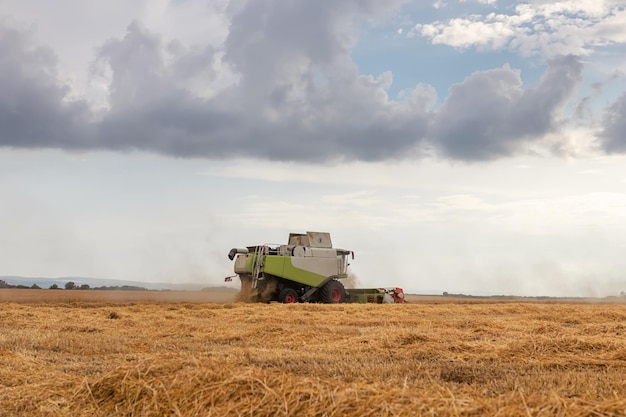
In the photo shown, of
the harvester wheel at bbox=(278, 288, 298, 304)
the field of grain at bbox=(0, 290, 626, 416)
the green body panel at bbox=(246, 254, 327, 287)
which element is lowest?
the field of grain at bbox=(0, 290, 626, 416)

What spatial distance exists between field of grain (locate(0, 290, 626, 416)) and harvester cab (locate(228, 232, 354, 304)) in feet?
34.3

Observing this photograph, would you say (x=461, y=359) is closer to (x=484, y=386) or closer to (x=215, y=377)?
(x=484, y=386)

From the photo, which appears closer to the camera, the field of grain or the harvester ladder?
the field of grain

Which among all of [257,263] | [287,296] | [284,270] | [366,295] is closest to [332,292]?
[366,295]

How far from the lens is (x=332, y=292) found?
27.5 meters

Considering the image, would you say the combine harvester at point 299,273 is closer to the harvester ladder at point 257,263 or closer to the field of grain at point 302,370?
the harvester ladder at point 257,263

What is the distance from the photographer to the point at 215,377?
17.5 feet

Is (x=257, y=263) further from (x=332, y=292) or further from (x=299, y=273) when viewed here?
(x=332, y=292)

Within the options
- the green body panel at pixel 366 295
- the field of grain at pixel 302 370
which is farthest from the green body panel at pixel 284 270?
the field of grain at pixel 302 370

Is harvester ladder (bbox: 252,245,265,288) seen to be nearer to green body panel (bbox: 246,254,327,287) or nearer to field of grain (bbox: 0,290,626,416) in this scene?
green body panel (bbox: 246,254,327,287)

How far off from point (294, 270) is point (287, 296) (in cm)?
113

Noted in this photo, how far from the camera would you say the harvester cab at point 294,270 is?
1038 inches

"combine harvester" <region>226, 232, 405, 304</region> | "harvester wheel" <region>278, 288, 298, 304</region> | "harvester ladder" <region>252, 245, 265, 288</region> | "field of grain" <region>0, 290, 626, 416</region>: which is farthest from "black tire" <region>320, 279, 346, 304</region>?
"field of grain" <region>0, 290, 626, 416</region>

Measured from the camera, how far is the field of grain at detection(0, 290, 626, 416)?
458 centimetres
